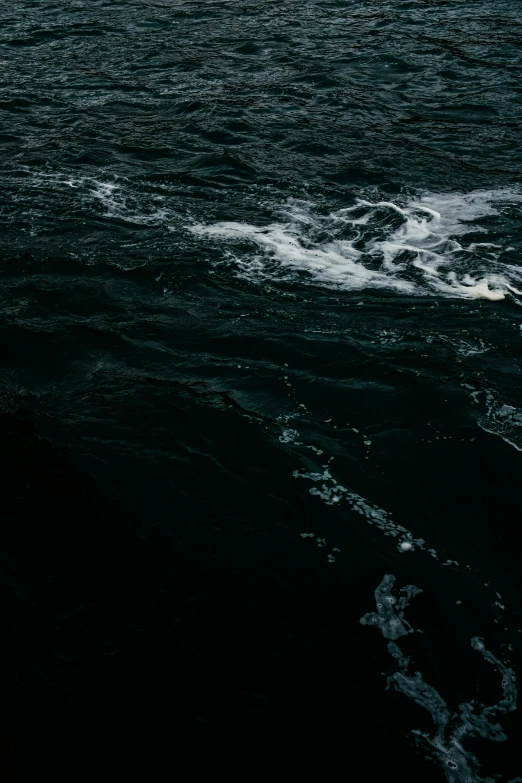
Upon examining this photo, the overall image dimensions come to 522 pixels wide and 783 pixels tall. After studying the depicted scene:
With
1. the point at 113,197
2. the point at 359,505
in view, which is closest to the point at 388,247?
the point at 113,197

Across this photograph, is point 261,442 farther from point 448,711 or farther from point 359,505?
point 448,711

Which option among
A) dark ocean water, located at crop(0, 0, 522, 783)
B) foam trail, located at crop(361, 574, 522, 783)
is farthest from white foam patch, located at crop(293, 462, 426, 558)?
foam trail, located at crop(361, 574, 522, 783)

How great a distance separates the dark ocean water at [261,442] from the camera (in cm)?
468

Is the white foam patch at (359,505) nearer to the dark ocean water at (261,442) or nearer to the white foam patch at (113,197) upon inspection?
the dark ocean water at (261,442)

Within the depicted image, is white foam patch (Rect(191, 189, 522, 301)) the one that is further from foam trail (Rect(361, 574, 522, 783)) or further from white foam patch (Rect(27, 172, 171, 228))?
foam trail (Rect(361, 574, 522, 783))

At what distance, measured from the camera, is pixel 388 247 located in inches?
378

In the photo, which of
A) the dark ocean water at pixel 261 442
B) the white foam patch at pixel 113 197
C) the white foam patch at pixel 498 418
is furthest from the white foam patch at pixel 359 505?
the white foam patch at pixel 113 197

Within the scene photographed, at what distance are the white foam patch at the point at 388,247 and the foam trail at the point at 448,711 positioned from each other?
4.50m

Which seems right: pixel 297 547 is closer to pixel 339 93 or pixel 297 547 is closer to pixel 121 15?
pixel 339 93

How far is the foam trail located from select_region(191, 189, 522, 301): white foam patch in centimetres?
450

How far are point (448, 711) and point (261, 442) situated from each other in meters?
2.78

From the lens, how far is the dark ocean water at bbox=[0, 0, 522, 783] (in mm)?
4684

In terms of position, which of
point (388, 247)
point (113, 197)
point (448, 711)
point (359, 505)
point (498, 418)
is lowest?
point (448, 711)

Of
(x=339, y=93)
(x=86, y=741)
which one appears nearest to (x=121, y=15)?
(x=339, y=93)
